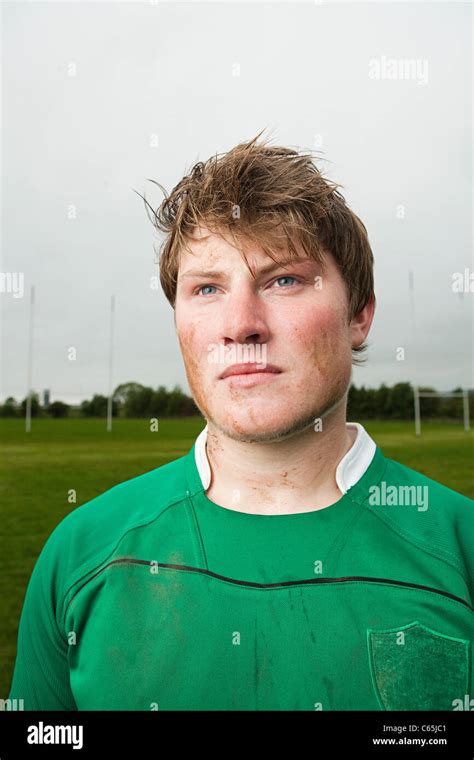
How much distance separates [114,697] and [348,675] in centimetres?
56

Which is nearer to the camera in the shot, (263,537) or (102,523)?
(263,537)

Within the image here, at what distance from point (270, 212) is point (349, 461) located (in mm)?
662

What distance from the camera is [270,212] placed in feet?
5.07

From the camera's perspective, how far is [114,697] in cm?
150

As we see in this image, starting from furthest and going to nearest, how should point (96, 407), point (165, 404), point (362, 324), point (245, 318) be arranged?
point (96, 407), point (165, 404), point (362, 324), point (245, 318)

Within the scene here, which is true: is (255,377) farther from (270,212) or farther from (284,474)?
(270,212)

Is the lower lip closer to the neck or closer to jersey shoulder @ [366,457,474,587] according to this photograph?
the neck

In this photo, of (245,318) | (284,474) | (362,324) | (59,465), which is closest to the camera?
(245,318)

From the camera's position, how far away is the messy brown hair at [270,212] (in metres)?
1.54

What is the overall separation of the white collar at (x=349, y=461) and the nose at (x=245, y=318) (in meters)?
0.33

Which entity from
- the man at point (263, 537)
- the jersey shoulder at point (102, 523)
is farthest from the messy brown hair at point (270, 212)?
the jersey shoulder at point (102, 523)

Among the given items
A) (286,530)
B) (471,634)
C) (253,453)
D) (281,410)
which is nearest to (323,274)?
(281,410)

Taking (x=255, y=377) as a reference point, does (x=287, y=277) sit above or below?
above

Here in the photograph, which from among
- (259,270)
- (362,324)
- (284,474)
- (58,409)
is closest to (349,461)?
(284,474)
